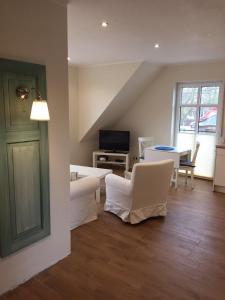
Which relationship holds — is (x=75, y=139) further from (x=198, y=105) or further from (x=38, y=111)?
(x=38, y=111)

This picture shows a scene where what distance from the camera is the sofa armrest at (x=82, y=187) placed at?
3.13m

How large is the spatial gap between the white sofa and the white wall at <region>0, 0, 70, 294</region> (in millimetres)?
579

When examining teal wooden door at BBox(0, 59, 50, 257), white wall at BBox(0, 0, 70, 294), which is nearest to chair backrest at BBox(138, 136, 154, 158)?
white wall at BBox(0, 0, 70, 294)

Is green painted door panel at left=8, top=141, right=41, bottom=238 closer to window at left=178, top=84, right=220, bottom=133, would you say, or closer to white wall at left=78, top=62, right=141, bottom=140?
white wall at left=78, top=62, right=141, bottom=140

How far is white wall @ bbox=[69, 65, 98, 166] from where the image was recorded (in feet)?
18.9

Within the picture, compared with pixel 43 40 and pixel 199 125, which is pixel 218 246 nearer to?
pixel 43 40

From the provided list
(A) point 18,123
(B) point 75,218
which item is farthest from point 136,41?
(B) point 75,218

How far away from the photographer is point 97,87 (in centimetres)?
558

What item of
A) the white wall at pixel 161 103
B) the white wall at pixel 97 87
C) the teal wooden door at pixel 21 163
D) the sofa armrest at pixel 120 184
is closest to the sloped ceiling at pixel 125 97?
the white wall at pixel 97 87

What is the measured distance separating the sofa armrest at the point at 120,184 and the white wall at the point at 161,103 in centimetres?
268

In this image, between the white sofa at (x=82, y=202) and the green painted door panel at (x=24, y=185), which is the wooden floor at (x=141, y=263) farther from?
the green painted door panel at (x=24, y=185)

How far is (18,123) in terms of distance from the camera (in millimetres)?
2016

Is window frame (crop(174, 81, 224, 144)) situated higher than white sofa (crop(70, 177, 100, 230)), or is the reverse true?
window frame (crop(174, 81, 224, 144))

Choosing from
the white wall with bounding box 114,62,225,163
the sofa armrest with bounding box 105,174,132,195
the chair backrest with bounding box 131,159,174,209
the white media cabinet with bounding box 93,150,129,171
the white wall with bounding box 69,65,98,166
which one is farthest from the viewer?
the white media cabinet with bounding box 93,150,129,171
